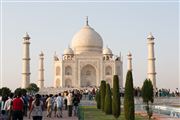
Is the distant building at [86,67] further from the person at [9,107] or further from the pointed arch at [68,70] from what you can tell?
the person at [9,107]

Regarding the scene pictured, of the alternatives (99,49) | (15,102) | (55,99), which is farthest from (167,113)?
(99,49)

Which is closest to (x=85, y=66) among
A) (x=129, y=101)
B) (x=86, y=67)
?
(x=86, y=67)

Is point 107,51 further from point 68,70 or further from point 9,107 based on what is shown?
point 9,107

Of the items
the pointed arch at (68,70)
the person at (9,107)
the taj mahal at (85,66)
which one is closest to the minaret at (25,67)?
the taj mahal at (85,66)

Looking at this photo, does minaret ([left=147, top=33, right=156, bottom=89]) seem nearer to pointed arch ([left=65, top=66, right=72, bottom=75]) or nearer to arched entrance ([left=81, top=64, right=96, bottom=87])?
arched entrance ([left=81, top=64, right=96, bottom=87])

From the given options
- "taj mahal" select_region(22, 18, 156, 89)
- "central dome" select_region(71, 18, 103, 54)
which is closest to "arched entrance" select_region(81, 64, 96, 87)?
"taj mahal" select_region(22, 18, 156, 89)

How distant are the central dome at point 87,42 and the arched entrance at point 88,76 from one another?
185 centimetres

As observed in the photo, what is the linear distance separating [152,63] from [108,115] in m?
22.2

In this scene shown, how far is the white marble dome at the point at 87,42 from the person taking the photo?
43750 mm

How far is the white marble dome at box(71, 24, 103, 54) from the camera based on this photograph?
43.8 meters

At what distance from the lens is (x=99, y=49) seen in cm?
4466

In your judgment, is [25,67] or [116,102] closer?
[116,102]

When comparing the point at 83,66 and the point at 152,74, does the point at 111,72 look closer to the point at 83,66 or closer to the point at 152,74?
the point at 83,66

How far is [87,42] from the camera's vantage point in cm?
4372
